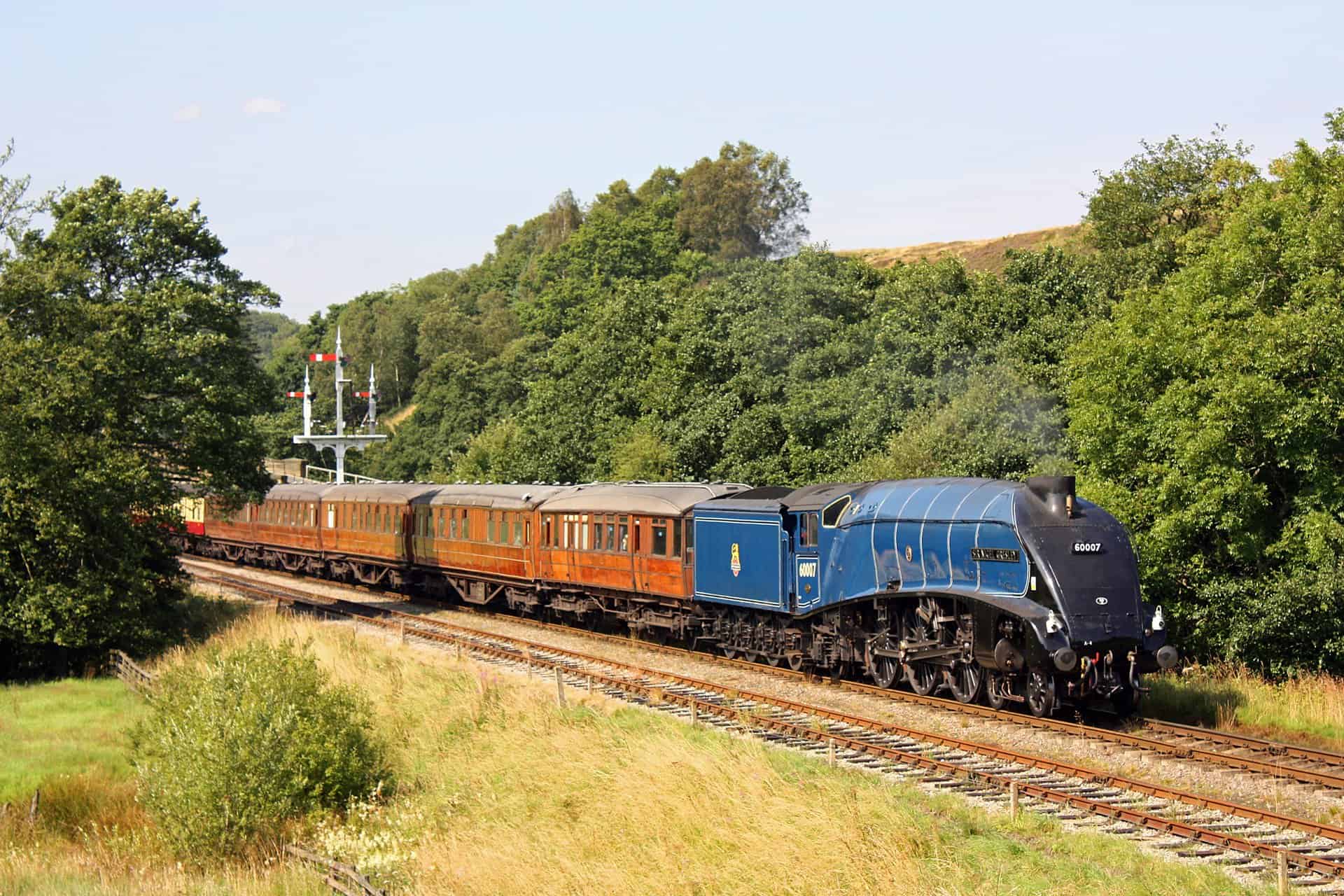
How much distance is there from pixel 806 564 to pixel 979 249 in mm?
89007

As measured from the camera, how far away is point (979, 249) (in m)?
105

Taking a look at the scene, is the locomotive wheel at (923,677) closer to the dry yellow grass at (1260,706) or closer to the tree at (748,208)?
the dry yellow grass at (1260,706)

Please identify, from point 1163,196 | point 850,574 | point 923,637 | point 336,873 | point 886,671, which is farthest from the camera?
point 1163,196

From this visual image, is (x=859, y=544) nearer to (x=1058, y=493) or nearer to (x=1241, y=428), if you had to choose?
(x=1058, y=493)

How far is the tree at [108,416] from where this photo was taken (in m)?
29.0

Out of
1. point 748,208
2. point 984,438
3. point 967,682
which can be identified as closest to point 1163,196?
point 984,438

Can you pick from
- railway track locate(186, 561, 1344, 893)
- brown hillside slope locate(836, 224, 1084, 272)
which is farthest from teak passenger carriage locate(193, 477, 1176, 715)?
brown hillside slope locate(836, 224, 1084, 272)

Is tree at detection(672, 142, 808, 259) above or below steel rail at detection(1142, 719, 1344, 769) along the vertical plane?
above

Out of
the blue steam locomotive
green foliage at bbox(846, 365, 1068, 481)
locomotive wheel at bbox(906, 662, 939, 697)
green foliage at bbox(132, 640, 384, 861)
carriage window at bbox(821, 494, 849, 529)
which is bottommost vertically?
green foliage at bbox(132, 640, 384, 861)

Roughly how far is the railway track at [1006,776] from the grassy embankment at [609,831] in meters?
0.73

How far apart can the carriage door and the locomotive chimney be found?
16.1 feet

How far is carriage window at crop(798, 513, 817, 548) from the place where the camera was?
71.1 feet

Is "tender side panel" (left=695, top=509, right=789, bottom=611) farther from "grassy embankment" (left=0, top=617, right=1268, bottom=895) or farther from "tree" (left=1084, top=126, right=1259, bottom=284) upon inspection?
"tree" (left=1084, top=126, right=1259, bottom=284)

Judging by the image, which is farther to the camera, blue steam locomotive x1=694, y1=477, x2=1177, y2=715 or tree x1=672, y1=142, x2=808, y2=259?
tree x1=672, y1=142, x2=808, y2=259
